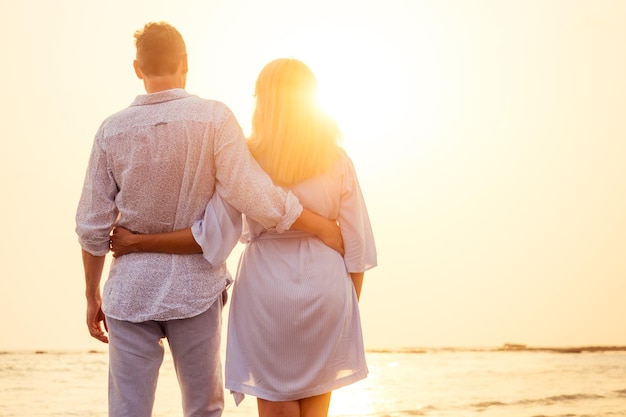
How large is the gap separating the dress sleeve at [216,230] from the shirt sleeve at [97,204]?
0.98ft

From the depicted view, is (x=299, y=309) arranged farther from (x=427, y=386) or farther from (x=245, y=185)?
(x=427, y=386)

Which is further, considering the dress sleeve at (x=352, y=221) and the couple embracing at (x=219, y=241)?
the dress sleeve at (x=352, y=221)

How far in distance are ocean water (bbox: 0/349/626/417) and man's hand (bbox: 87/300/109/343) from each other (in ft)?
9.72

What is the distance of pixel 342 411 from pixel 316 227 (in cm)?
327

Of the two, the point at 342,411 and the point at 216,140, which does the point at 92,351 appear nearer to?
the point at 342,411

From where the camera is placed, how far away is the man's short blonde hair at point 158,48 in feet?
9.31

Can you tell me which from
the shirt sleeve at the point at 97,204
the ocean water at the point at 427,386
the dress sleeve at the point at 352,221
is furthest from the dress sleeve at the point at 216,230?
the ocean water at the point at 427,386

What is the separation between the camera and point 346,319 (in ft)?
10.0

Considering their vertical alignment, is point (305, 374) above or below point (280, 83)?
below

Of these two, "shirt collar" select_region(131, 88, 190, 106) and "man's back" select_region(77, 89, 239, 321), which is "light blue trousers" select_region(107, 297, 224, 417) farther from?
"shirt collar" select_region(131, 88, 190, 106)

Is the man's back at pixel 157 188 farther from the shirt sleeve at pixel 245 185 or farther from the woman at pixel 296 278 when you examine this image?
the woman at pixel 296 278

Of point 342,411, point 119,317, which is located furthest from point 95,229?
point 342,411

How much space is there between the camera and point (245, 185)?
2799 mm

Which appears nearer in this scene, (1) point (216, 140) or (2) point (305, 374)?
(1) point (216, 140)
